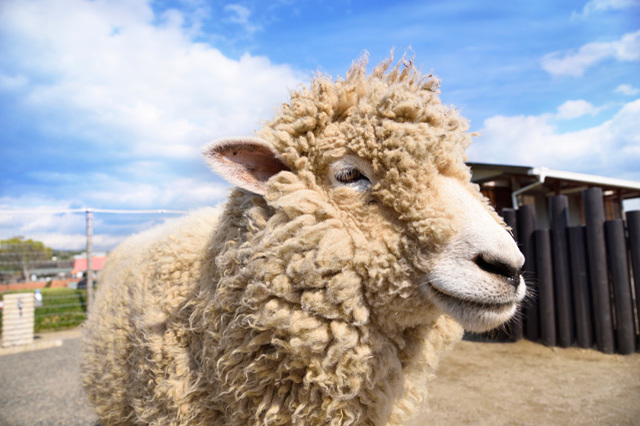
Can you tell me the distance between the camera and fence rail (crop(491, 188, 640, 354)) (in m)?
5.51

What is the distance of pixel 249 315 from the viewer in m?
1.60

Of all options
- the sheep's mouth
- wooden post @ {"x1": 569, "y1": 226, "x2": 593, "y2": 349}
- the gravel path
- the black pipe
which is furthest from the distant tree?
the black pipe

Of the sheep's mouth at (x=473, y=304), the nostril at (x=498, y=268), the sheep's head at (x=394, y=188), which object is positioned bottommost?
the sheep's mouth at (x=473, y=304)

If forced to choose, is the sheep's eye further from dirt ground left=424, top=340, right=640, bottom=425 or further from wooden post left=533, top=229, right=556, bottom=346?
wooden post left=533, top=229, right=556, bottom=346

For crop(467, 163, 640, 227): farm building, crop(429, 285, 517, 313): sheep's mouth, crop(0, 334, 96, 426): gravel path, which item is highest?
crop(467, 163, 640, 227): farm building

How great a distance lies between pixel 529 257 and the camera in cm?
655

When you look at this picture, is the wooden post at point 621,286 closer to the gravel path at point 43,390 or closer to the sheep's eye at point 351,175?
the sheep's eye at point 351,175

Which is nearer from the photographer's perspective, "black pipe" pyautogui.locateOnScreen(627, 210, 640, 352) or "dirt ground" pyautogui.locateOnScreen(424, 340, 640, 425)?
"dirt ground" pyautogui.locateOnScreen(424, 340, 640, 425)

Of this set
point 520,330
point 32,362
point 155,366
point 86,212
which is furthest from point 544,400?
point 86,212

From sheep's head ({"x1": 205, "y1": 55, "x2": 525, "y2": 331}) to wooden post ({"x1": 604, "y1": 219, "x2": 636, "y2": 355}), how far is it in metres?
5.11

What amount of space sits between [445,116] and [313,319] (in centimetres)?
106

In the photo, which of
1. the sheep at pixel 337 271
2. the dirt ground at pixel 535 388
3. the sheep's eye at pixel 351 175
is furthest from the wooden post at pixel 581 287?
the sheep's eye at pixel 351 175

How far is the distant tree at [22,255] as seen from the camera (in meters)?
10.4

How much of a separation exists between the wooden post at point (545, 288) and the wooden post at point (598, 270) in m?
0.54
